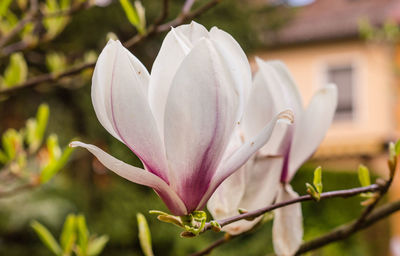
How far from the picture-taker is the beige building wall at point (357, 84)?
7.73 m

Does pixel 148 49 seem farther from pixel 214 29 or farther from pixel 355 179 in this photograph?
pixel 214 29

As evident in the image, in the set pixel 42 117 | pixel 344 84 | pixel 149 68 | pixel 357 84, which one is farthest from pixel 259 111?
pixel 344 84

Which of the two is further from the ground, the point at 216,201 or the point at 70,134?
the point at 216,201

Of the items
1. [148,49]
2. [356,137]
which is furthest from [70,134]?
[356,137]

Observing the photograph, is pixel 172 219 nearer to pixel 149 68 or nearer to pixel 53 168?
pixel 53 168

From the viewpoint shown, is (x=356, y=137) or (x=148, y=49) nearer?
(x=148, y=49)

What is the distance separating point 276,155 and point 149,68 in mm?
4030

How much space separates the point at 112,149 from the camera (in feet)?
10.2

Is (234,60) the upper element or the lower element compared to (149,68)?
upper

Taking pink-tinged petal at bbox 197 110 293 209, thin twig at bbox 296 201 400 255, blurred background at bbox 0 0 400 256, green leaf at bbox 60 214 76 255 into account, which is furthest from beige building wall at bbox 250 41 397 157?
pink-tinged petal at bbox 197 110 293 209

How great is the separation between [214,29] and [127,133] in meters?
0.07

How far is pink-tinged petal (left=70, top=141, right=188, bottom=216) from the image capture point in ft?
0.87

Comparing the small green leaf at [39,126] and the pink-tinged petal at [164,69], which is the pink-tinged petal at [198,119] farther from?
the small green leaf at [39,126]

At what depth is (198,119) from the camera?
0.27m
